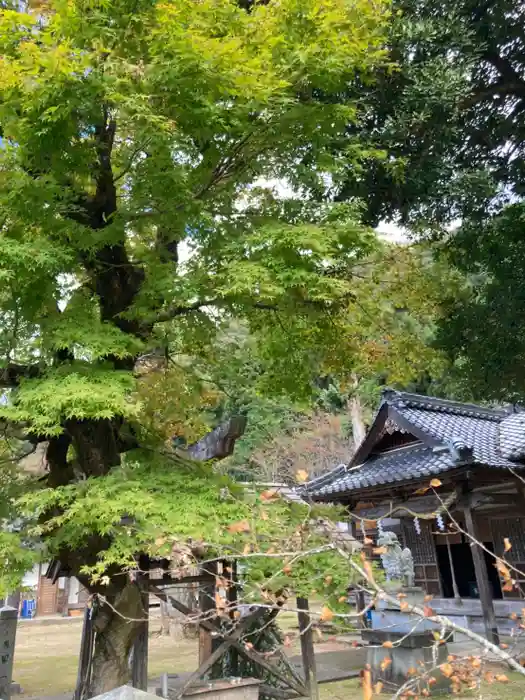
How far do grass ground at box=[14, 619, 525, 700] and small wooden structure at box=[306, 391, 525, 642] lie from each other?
6.64 ft

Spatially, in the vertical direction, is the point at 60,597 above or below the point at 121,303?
below

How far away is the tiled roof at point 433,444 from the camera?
432 inches

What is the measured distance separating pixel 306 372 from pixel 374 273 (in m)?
2.75

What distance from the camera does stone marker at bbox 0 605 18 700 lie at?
32.1 ft

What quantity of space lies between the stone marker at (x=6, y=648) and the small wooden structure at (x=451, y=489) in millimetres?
7025

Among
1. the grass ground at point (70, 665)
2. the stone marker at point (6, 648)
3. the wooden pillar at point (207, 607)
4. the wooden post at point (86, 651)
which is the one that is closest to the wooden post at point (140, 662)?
the wooden pillar at point (207, 607)

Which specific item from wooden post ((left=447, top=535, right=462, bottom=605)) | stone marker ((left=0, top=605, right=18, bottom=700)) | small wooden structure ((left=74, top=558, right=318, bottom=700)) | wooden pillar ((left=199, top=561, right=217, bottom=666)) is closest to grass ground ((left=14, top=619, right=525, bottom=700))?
stone marker ((left=0, top=605, right=18, bottom=700))

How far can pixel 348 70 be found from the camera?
5980mm

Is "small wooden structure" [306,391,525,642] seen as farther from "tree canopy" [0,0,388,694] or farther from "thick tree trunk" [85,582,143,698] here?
"tree canopy" [0,0,388,694]

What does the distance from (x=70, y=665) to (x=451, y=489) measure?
10.5 m

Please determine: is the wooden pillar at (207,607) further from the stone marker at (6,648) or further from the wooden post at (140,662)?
the stone marker at (6,648)

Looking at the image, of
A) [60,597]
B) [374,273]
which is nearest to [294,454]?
[60,597]

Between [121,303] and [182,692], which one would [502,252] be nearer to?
[121,303]

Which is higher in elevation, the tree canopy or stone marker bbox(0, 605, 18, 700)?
the tree canopy
